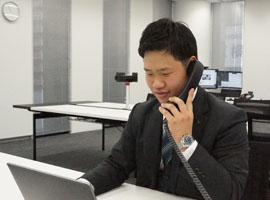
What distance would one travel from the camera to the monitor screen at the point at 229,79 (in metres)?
6.76

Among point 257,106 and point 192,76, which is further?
point 257,106

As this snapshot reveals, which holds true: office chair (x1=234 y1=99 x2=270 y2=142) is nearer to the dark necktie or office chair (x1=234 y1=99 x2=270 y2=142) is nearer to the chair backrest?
the chair backrest

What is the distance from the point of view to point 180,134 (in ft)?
3.47

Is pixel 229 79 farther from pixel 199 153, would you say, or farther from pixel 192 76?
pixel 199 153

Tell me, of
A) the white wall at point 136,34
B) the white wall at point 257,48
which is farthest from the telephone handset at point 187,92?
the white wall at point 257,48

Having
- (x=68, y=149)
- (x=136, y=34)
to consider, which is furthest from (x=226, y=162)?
(x=136, y=34)

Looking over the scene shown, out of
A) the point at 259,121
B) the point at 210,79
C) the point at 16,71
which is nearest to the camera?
the point at 259,121

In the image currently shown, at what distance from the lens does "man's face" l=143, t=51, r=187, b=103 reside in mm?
1176

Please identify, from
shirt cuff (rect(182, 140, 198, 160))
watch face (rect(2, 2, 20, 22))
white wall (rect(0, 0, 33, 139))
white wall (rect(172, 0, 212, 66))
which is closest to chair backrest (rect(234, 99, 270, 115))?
shirt cuff (rect(182, 140, 198, 160))

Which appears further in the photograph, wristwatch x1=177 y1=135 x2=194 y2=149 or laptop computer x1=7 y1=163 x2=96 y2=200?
wristwatch x1=177 y1=135 x2=194 y2=149

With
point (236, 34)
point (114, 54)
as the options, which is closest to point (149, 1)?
point (114, 54)

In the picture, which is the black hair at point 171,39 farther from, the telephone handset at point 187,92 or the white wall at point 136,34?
the white wall at point 136,34

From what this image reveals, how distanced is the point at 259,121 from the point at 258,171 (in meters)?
1.61

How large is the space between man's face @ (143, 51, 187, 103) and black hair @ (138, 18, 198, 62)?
0.07 feet
